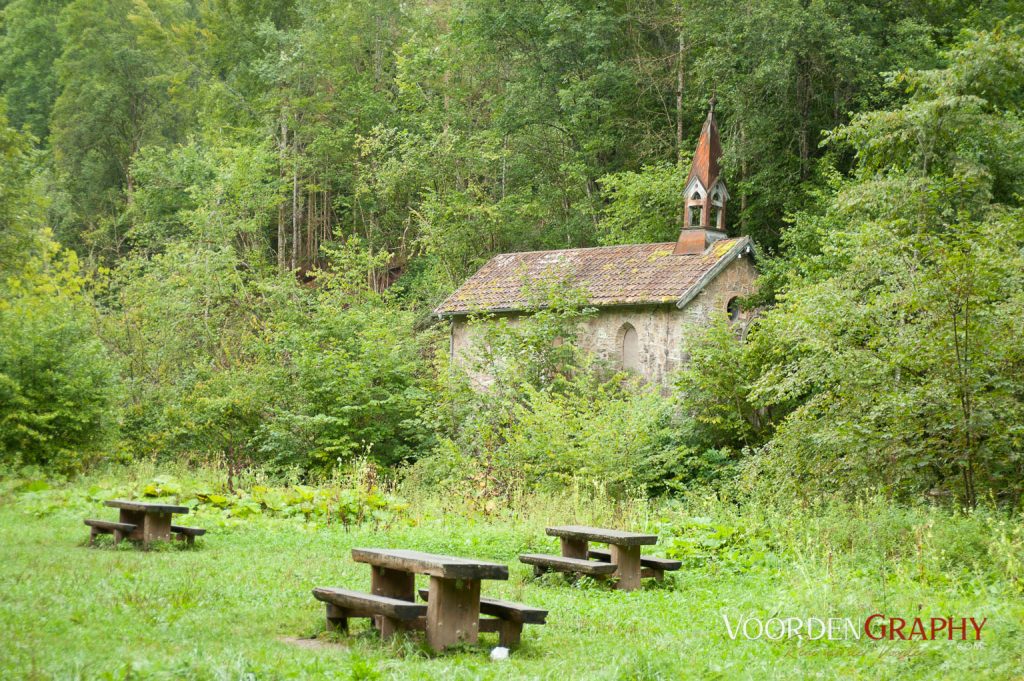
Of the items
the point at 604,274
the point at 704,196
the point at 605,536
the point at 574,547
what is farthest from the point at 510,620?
the point at 704,196

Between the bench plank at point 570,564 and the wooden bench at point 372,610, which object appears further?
the bench plank at point 570,564

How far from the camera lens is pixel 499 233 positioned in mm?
36125

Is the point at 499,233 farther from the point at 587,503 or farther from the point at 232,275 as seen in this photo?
the point at 587,503

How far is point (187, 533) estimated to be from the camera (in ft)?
39.7

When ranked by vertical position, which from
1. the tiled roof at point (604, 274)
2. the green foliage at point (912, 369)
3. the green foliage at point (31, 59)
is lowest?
the green foliage at point (912, 369)

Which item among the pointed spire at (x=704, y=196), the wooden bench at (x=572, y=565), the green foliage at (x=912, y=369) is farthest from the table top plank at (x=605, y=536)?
the pointed spire at (x=704, y=196)

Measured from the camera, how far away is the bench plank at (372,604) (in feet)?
22.4

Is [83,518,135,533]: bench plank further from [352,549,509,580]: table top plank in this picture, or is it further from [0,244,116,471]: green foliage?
[0,244,116,471]: green foliage

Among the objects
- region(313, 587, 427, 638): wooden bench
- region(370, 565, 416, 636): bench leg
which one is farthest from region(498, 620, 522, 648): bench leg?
region(370, 565, 416, 636): bench leg

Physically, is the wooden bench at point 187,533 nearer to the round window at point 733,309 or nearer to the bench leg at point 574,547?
the bench leg at point 574,547

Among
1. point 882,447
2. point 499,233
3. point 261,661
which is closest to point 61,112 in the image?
point 499,233

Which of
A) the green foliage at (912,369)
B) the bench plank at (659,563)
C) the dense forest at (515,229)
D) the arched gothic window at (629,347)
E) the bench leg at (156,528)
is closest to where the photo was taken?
the bench plank at (659,563)

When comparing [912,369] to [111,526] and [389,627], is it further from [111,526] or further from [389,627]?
[111,526]

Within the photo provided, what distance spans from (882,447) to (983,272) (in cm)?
266
